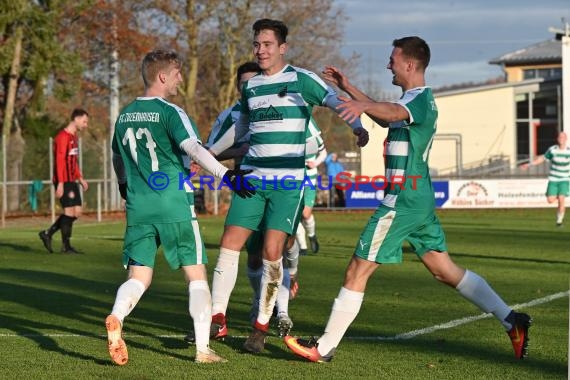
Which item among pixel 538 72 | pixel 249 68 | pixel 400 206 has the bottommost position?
pixel 400 206

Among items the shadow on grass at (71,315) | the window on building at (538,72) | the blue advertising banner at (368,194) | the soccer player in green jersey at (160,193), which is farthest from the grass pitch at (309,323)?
the window on building at (538,72)

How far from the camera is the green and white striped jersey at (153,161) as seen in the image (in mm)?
7387

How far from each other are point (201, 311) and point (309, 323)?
209 cm

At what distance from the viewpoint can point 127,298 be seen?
733cm

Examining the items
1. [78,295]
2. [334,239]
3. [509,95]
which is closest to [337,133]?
[509,95]

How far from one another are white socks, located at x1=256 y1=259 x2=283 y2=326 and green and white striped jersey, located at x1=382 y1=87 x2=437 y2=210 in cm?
104

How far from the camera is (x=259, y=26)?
8227mm

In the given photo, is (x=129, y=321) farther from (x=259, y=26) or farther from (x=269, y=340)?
(x=259, y=26)

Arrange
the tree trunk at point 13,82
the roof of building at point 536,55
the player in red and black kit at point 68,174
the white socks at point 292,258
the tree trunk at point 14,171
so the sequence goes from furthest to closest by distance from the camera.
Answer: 1. the roof of building at point 536,55
2. the tree trunk at point 13,82
3. the tree trunk at point 14,171
4. the player in red and black kit at point 68,174
5. the white socks at point 292,258

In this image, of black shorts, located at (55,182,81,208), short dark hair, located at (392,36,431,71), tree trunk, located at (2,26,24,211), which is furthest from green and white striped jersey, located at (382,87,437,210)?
tree trunk, located at (2,26,24,211)

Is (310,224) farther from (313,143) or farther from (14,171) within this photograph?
(14,171)

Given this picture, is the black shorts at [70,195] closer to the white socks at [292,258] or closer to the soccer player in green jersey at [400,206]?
the white socks at [292,258]

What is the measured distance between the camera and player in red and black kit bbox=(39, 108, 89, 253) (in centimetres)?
1677

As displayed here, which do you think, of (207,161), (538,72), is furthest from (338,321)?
(538,72)
